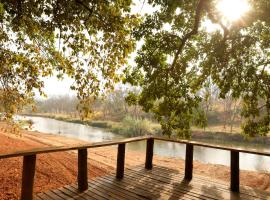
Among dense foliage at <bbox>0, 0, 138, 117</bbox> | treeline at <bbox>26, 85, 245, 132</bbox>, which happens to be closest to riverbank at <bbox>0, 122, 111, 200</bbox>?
dense foliage at <bbox>0, 0, 138, 117</bbox>

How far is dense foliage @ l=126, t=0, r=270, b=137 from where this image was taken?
9305mm

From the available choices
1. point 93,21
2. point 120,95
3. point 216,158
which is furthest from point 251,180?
point 120,95

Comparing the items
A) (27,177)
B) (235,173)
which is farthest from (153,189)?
(27,177)

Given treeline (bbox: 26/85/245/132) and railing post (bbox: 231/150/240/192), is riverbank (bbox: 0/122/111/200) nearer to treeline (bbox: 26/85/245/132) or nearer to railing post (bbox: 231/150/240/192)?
railing post (bbox: 231/150/240/192)

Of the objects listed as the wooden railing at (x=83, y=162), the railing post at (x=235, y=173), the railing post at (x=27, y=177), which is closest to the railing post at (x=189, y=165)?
the wooden railing at (x=83, y=162)

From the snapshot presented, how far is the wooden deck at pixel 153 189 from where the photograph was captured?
607cm

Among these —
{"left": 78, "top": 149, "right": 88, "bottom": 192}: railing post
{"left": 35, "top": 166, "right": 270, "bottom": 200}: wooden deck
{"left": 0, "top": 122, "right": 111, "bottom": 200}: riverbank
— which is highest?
{"left": 78, "top": 149, "right": 88, "bottom": 192}: railing post

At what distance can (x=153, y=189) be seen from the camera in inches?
258

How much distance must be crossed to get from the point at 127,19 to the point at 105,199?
14.8 feet

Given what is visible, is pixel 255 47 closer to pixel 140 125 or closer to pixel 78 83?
pixel 78 83

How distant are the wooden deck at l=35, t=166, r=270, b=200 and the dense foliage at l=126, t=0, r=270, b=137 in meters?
3.24

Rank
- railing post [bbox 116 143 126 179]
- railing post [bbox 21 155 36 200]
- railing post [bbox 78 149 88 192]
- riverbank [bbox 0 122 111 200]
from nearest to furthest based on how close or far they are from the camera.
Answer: railing post [bbox 21 155 36 200], railing post [bbox 78 149 88 192], railing post [bbox 116 143 126 179], riverbank [bbox 0 122 111 200]

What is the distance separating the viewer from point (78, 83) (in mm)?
7527

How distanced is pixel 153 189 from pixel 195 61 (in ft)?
18.3
